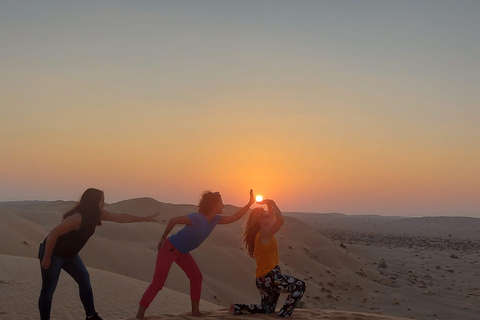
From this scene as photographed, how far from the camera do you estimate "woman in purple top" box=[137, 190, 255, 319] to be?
23.4 feet

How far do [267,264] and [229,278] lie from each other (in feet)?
45.6

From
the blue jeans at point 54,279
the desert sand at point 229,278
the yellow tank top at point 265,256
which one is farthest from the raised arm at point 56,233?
the yellow tank top at point 265,256

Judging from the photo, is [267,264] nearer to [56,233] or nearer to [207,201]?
[207,201]

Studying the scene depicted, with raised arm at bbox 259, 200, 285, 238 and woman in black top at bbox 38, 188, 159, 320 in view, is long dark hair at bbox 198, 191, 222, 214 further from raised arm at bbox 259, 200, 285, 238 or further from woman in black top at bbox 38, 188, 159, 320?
woman in black top at bbox 38, 188, 159, 320

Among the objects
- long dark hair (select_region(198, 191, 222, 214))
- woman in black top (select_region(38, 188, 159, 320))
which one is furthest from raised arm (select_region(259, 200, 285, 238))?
woman in black top (select_region(38, 188, 159, 320))

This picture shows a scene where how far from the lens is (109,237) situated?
79.7ft

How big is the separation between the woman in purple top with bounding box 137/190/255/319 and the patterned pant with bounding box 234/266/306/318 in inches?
38.7

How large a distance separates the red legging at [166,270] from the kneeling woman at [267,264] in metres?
0.94

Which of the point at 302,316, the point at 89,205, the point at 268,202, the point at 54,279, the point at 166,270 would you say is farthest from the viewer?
the point at 302,316

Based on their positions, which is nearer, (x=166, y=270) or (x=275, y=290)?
(x=166, y=270)

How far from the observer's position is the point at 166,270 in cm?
715

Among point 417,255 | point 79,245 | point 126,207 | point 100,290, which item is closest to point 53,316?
point 100,290

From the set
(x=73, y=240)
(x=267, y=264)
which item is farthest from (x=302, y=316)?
(x=73, y=240)

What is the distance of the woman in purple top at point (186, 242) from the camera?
7.14 m
